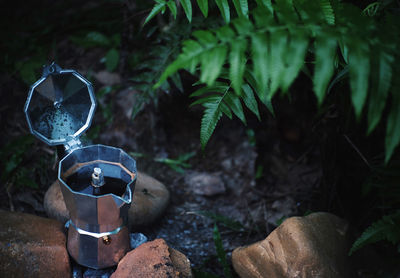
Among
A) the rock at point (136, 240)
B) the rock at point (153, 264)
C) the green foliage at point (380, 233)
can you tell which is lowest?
the rock at point (136, 240)

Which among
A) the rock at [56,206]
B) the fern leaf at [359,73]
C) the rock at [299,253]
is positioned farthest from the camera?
the rock at [56,206]

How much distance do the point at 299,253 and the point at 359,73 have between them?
97cm

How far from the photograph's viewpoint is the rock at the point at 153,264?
159 cm

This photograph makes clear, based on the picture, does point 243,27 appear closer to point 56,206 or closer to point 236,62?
point 236,62

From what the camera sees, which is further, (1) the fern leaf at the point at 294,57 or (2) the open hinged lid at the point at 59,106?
(2) the open hinged lid at the point at 59,106

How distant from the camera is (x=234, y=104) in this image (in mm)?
1842

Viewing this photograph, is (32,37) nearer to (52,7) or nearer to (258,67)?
(52,7)

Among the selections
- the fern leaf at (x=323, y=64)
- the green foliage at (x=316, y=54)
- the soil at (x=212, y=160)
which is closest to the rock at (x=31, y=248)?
the soil at (x=212, y=160)

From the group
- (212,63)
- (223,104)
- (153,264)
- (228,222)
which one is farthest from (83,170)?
(228,222)

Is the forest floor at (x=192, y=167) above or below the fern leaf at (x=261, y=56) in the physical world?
below

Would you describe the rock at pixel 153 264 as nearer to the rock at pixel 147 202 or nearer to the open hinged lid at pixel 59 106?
the rock at pixel 147 202

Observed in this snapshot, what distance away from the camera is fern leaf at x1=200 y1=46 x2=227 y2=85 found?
1213mm

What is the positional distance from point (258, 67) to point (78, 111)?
1.15 meters

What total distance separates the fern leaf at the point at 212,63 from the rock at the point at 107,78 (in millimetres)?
2160
